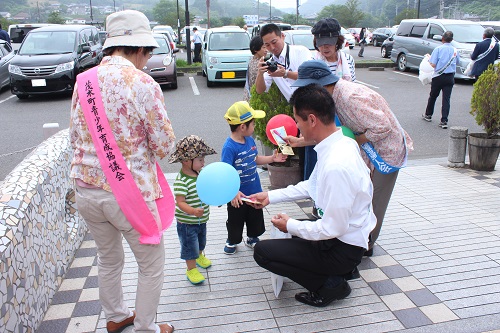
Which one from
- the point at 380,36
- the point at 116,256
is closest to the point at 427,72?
the point at 116,256

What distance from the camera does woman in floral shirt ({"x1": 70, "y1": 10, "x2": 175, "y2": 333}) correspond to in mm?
2211

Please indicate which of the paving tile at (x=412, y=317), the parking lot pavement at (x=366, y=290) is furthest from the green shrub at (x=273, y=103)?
the paving tile at (x=412, y=317)

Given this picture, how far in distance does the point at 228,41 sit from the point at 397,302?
11.7 meters

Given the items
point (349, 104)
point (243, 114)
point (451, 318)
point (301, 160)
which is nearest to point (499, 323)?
point (451, 318)

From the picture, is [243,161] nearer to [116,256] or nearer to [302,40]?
[116,256]

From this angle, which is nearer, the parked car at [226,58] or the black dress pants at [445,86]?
the black dress pants at [445,86]

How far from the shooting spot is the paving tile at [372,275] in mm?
3371

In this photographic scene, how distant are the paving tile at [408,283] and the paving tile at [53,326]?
7.74 feet

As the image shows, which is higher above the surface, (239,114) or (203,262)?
(239,114)

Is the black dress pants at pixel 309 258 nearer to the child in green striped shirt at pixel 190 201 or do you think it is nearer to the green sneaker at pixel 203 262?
the child in green striped shirt at pixel 190 201

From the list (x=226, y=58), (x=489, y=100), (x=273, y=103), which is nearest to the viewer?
(x=273, y=103)

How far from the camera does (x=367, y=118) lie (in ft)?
10.2

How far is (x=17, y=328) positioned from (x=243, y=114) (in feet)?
6.71

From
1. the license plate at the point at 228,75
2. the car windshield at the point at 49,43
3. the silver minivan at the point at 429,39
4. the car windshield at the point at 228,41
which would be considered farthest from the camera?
the car windshield at the point at 228,41
